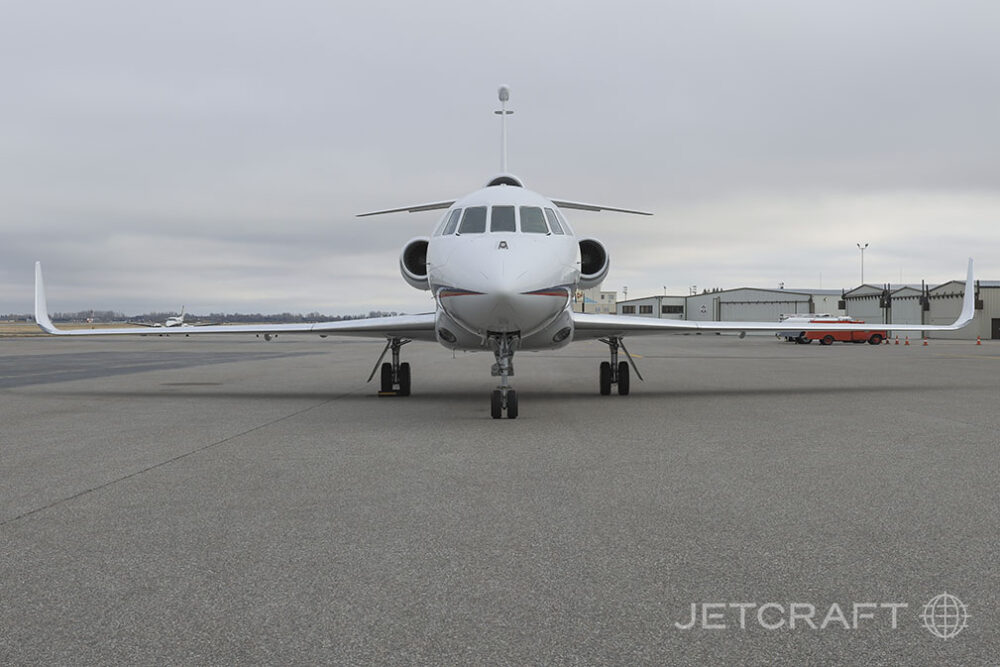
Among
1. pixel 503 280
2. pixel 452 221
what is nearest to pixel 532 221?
pixel 452 221

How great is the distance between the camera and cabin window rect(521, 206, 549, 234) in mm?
10195

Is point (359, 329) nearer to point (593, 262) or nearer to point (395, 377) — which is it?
point (395, 377)

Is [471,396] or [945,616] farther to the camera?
[471,396]

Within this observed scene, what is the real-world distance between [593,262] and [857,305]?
70.6 meters

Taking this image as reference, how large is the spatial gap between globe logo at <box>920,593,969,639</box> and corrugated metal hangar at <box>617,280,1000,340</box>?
5963 centimetres

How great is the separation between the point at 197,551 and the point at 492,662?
2069mm

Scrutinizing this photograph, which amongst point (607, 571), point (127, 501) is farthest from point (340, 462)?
point (607, 571)

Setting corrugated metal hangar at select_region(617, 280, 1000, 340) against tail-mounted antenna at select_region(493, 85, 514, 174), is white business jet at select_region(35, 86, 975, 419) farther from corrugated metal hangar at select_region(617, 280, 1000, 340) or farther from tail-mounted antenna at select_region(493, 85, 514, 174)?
corrugated metal hangar at select_region(617, 280, 1000, 340)

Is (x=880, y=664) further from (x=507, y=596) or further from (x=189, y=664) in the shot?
(x=189, y=664)

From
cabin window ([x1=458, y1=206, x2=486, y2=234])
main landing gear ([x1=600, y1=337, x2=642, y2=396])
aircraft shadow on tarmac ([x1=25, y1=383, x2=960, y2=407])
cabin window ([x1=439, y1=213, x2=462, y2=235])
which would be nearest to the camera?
cabin window ([x1=458, y1=206, x2=486, y2=234])

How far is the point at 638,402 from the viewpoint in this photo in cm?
1263

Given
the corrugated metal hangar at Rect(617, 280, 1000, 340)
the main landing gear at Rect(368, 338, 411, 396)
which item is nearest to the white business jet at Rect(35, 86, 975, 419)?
the main landing gear at Rect(368, 338, 411, 396)

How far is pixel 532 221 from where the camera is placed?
33.8ft

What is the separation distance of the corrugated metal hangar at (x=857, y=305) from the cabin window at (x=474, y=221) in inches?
2150
